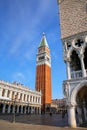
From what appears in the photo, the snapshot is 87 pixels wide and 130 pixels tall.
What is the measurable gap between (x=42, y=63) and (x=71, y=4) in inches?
2467

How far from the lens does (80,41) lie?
1354 centimetres

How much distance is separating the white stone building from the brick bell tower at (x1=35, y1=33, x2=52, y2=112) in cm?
508

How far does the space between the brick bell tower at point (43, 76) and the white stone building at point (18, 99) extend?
16.7 ft

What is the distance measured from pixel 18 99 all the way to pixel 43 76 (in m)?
31.6

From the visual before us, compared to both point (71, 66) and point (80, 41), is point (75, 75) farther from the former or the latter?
point (80, 41)

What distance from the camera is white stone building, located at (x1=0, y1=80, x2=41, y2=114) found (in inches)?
1735

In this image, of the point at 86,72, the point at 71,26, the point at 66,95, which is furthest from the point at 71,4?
the point at 66,95

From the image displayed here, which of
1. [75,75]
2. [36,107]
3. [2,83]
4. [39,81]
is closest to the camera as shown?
[75,75]

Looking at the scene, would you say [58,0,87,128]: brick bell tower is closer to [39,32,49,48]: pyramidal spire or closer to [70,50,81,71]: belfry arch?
[70,50,81,71]: belfry arch

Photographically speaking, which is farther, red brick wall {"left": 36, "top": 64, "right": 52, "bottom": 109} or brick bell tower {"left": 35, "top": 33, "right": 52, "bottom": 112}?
red brick wall {"left": 36, "top": 64, "right": 52, "bottom": 109}

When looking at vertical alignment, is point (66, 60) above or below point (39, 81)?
below

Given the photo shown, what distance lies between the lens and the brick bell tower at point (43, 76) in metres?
70.4

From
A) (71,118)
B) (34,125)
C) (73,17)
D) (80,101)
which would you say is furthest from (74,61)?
(34,125)

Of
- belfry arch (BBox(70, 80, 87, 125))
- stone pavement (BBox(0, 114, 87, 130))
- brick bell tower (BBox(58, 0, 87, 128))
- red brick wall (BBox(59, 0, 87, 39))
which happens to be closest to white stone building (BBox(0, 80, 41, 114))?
stone pavement (BBox(0, 114, 87, 130))
